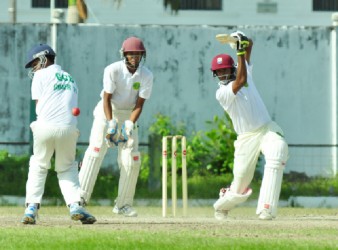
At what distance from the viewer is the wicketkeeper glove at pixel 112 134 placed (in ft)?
51.7

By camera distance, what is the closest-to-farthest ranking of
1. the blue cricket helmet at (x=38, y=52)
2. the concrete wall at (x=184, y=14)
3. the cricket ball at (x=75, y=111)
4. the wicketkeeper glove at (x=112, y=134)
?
the cricket ball at (x=75, y=111) → the blue cricket helmet at (x=38, y=52) → the wicketkeeper glove at (x=112, y=134) → the concrete wall at (x=184, y=14)

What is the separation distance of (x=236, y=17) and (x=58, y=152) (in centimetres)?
2074

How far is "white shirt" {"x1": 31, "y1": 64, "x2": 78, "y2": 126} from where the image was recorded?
14.1m

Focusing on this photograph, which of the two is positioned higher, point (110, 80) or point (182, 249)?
point (110, 80)

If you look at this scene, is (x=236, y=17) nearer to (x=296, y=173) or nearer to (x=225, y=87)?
(x=296, y=173)

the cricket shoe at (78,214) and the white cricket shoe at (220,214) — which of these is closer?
the cricket shoe at (78,214)

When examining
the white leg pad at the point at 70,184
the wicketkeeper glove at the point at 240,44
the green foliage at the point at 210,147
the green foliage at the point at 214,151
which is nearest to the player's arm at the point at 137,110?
the wicketkeeper glove at the point at 240,44

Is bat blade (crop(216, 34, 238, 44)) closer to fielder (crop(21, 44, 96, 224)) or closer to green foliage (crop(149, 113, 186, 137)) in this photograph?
fielder (crop(21, 44, 96, 224))

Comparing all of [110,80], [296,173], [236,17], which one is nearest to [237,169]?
[110,80]

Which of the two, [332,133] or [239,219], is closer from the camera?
[239,219]

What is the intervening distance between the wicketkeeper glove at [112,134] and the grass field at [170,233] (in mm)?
817

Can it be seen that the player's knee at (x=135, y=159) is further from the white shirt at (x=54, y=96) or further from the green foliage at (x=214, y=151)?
the green foliage at (x=214, y=151)

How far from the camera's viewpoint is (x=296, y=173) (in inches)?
971

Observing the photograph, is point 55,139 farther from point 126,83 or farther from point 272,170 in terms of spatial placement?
point 272,170
